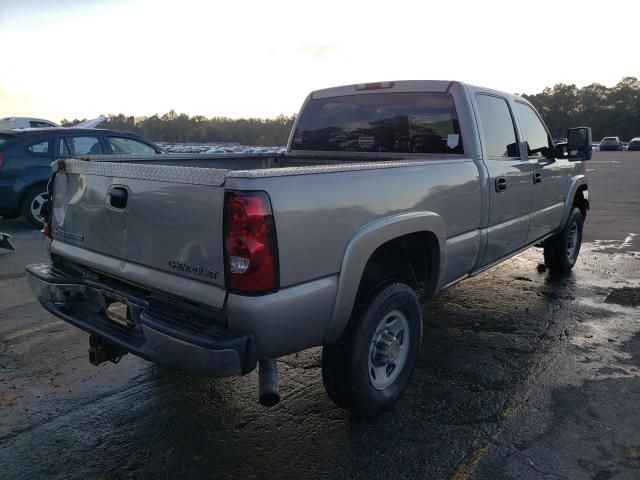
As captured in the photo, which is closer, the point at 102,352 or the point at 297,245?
the point at 297,245

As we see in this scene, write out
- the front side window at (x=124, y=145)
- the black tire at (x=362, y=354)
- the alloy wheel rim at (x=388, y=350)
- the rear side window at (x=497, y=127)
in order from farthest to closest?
the front side window at (x=124, y=145)
the rear side window at (x=497, y=127)
the alloy wheel rim at (x=388, y=350)
the black tire at (x=362, y=354)

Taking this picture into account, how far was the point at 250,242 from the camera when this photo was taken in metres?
2.21

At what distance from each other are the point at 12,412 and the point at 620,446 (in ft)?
11.8

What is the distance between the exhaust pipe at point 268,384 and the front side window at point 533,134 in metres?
3.49

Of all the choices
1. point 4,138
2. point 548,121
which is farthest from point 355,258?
point 548,121

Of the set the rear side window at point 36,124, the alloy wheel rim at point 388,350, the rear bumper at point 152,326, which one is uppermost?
the rear side window at point 36,124

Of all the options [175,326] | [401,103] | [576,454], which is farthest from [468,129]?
[175,326]

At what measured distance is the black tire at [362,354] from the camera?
2777 millimetres

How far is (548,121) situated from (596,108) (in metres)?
9.07

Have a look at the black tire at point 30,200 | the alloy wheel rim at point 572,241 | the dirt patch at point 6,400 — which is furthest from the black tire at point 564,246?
the black tire at point 30,200

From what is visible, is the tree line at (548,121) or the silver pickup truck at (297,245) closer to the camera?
the silver pickup truck at (297,245)

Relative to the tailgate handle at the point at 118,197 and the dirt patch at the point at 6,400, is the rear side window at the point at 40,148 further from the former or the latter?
the tailgate handle at the point at 118,197

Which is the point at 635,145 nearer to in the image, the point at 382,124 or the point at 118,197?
the point at 382,124

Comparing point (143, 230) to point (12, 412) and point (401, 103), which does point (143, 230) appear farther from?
point (401, 103)
